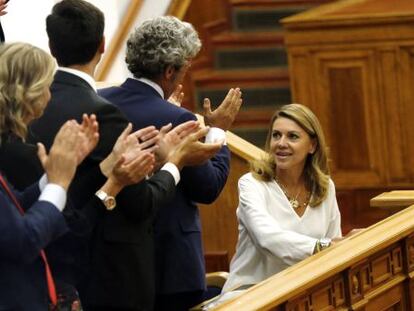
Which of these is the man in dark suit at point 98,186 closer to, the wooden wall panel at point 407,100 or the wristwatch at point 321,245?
the wristwatch at point 321,245

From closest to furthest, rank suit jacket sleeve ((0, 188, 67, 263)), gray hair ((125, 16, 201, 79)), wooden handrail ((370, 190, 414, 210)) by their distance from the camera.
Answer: suit jacket sleeve ((0, 188, 67, 263)) < gray hair ((125, 16, 201, 79)) < wooden handrail ((370, 190, 414, 210))

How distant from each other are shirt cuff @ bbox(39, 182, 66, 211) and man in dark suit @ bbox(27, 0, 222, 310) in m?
0.37

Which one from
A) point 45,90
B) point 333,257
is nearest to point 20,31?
point 333,257

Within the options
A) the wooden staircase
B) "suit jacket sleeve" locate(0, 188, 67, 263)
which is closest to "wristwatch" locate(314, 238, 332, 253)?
"suit jacket sleeve" locate(0, 188, 67, 263)

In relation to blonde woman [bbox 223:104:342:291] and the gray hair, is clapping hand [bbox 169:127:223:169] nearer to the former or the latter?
the gray hair

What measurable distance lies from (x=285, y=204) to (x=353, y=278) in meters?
0.33

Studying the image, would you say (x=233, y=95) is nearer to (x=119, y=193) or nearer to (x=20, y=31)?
(x=119, y=193)

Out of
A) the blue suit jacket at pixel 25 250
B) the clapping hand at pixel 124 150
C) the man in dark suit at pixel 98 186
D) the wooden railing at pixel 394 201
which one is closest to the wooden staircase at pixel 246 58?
the wooden railing at pixel 394 201

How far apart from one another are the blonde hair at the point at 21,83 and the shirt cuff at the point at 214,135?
71 centimetres

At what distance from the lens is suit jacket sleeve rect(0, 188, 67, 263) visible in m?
2.32

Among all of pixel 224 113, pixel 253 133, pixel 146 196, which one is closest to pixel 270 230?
pixel 224 113

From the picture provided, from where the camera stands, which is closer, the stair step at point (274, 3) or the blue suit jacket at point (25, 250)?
the blue suit jacket at point (25, 250)

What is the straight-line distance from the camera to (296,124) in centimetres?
372

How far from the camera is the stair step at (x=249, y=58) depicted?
6.64 meters
